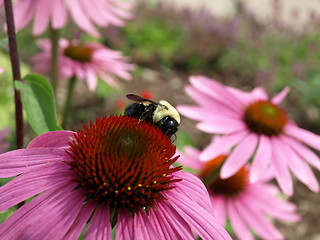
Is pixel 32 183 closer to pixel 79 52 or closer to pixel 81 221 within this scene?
pixel 81 221

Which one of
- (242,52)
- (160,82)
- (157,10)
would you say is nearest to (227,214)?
(160,82)

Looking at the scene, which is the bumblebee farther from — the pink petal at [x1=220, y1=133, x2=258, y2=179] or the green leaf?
the pink petal at [x1=220, y1=133, x2=258, y2=179]

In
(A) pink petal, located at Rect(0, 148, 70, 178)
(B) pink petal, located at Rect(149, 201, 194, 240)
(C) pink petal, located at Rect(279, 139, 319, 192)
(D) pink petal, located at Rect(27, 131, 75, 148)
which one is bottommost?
(C) pink petal, located at Rect(279, 139, 319, 192)

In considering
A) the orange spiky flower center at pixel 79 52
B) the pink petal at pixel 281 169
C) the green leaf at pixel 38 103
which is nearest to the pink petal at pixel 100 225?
the green leaf at pixel 38 103

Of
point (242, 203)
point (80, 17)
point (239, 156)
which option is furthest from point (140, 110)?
point (242, 203)

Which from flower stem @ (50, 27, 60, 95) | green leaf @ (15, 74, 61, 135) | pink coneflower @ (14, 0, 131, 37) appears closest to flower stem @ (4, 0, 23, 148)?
green leaf @ (15, 74, 61, 135)
